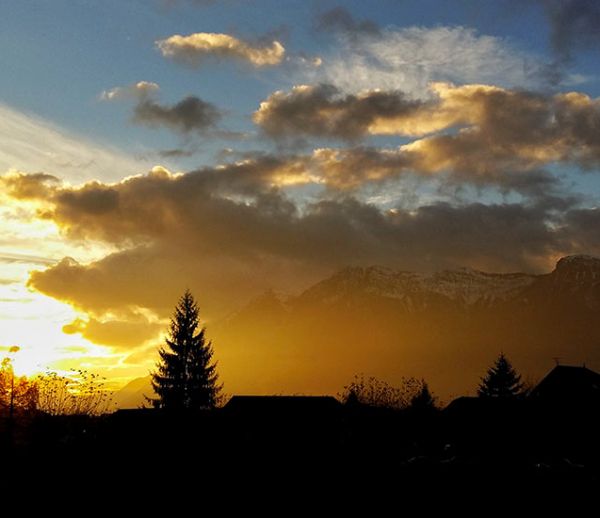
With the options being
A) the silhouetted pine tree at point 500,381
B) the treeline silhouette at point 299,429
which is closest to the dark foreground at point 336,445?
the treeline silhouette at point 299,429

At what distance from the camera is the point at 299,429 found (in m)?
60.6

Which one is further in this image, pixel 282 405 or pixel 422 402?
pixel 422 402

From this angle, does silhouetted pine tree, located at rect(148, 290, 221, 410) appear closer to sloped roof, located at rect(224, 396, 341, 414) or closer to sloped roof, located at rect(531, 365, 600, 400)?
sloped roof, located at rect(224, 396, 341, 414)

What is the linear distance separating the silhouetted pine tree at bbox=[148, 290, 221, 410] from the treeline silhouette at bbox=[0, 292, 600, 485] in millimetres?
113

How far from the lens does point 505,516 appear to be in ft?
104

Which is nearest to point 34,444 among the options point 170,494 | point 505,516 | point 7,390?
point 170,494

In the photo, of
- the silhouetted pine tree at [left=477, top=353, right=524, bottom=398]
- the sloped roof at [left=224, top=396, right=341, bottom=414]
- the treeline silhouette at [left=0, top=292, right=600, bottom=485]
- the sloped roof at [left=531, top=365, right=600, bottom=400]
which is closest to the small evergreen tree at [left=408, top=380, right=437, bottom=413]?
the treeline silhouette at [left=0, top=292, right=600, bottom=485]

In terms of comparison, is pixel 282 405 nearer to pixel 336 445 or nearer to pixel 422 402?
pixel 336 445

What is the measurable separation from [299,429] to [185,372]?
59.4 feet

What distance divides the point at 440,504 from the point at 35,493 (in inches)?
842

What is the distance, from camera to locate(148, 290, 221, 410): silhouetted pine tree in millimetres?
72000

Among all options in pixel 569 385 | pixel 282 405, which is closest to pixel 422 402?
pixel 569 385

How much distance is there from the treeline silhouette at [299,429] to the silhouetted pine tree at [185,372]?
11cm

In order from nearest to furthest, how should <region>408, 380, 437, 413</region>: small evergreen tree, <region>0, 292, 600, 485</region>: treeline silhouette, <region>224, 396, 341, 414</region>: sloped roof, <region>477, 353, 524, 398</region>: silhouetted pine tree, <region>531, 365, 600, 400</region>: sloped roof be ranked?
<region>0, 292, 600, 485</region>: treeline silhouette
<region>224, 396, 341, 414</region>: sloped roof
<region>531, 365, 600, 400</region>: sloped roof
<region>408, 380, 437, 413</region>: small evergreen tree
<region>477, 353, 524, 398</region>: silhouetted pine tree
